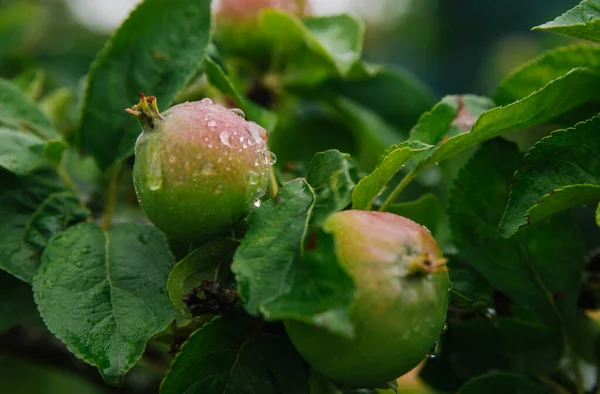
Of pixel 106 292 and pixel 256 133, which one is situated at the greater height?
pixel 256 133

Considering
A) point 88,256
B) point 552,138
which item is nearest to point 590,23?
point 552,138

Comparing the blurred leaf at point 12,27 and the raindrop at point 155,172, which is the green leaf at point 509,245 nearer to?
the raindrop at point 155,172

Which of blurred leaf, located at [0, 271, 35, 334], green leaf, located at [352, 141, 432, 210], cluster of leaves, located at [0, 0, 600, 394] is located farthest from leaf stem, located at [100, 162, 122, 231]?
green leaf, located at [352, 141, 432, 210]

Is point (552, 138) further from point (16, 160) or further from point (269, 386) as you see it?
point (16, 160)

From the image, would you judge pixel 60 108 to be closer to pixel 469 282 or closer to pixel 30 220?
pixel 30 220

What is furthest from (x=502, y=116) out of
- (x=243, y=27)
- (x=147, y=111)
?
(x=243, y=27)

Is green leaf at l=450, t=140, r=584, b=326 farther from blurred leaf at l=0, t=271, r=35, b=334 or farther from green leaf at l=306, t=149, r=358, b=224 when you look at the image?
blurred leaf at l=0, t=271, r=35, b=334
